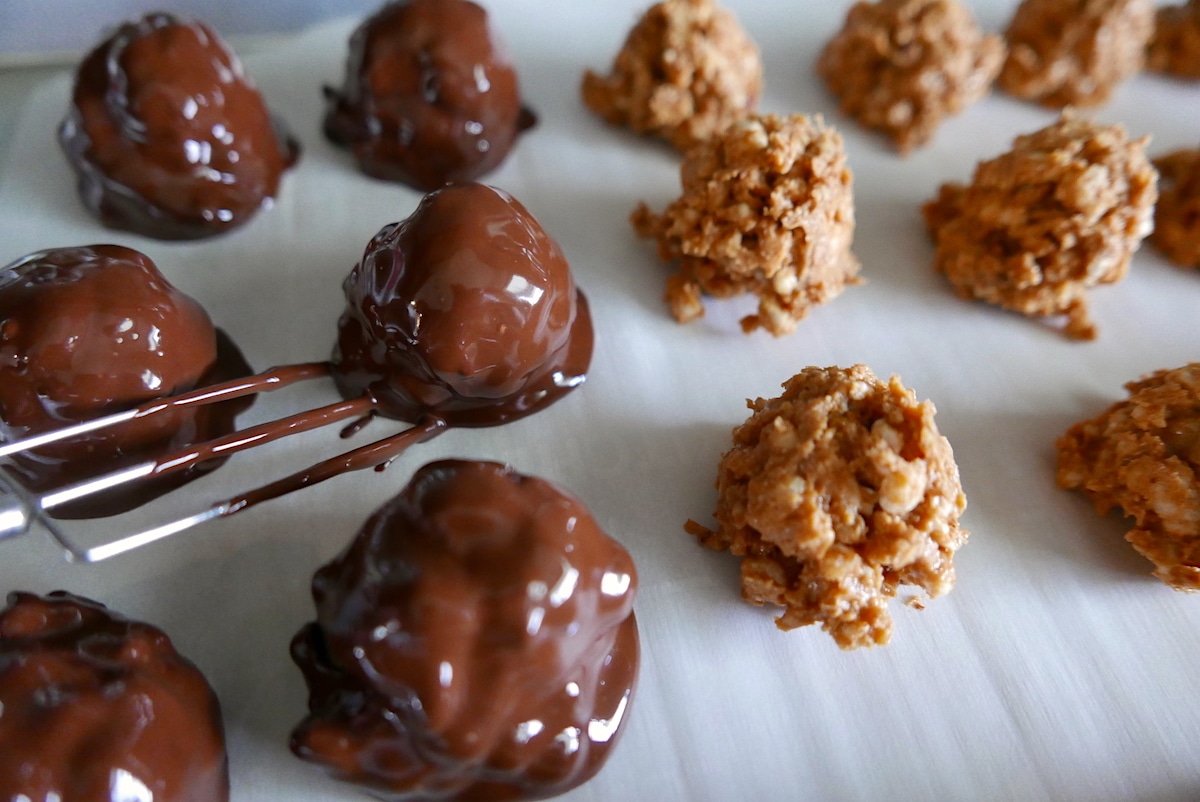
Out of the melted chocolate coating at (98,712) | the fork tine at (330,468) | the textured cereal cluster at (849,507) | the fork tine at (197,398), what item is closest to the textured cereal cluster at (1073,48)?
the textured cereal cluster at (849,507)

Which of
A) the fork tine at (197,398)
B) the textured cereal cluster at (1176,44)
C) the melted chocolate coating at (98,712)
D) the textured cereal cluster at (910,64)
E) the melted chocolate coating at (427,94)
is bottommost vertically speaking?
the melted chocolate coating at (98,712)

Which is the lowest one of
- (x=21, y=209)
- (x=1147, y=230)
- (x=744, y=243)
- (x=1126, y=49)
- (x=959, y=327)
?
(x=21, y=209)

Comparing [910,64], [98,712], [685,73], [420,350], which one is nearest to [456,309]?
[420,350]

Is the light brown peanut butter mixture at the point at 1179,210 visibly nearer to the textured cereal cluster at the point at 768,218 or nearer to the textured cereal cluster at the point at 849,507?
the textured cereal cluster at the point at 768,218

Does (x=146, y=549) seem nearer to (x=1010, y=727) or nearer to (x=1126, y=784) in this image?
(x=1010, y=727)

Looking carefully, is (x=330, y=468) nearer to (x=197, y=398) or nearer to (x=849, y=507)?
(x=197, y=398)

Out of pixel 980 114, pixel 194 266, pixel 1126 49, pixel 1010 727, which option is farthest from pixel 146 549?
pixel 1126 49
